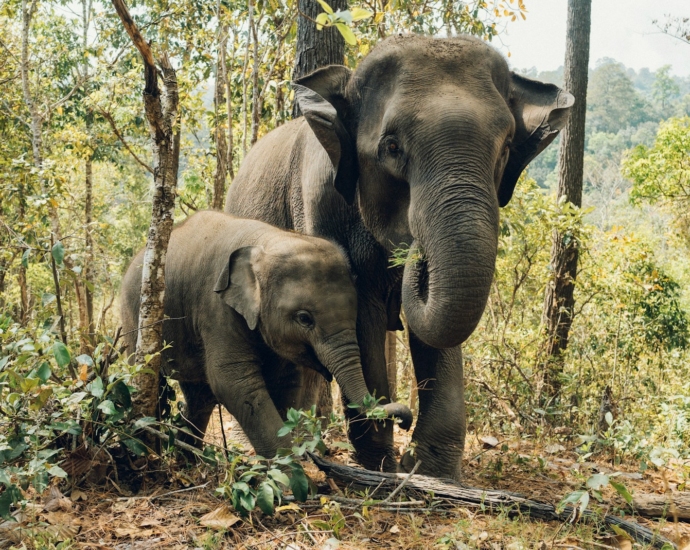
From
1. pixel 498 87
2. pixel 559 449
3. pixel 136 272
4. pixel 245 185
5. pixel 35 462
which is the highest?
pixel 498 87

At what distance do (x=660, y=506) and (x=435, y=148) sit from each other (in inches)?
87.7

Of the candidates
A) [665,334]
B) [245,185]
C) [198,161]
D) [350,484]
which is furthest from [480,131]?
[198,161]

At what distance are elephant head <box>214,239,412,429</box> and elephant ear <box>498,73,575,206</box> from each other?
1.16 meters

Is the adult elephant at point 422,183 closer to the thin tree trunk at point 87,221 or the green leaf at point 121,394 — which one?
the green leaf at point 121,394

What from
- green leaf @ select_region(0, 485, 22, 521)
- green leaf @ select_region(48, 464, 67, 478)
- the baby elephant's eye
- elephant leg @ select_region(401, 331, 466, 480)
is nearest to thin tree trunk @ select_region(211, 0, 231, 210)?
elephant leg @ select_region(401, 331, 466, 480)

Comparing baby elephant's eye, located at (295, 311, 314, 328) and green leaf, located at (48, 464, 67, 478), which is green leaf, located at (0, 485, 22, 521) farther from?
baby elephant's eye, located at (295, 311, 314, 328)

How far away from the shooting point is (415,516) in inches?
157

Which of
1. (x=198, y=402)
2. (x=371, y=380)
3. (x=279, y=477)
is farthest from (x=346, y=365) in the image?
(x=198, y=402)

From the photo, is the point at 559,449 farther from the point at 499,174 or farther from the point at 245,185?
the point at 245,185

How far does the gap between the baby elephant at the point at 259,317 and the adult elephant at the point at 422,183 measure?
0.36 meters

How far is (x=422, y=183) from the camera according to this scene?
4.11m

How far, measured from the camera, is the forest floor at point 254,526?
3.61m

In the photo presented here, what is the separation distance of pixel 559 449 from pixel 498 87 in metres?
3.08

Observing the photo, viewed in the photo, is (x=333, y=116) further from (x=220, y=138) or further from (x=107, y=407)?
(x=220, y=138)
